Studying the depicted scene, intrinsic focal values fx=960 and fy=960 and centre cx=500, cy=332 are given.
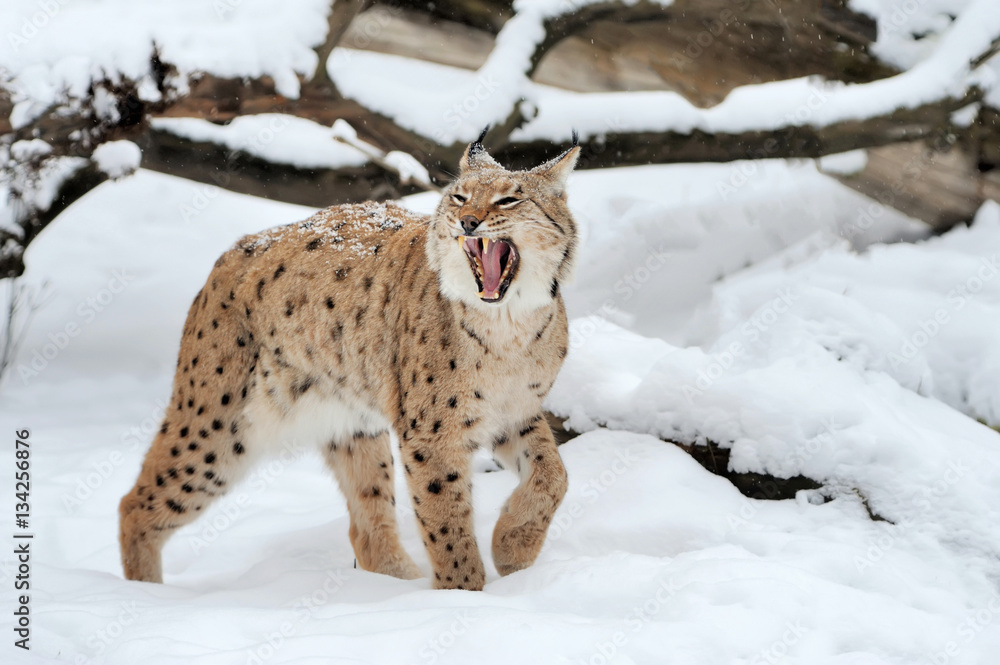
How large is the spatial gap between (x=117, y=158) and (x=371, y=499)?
3.60 meters

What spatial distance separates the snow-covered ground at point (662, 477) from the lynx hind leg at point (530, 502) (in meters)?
0.27

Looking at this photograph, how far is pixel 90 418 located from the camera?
24.2 feet

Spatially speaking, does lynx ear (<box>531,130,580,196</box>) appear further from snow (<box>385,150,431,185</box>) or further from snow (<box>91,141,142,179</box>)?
snow (<box>91,141,142,179</box>)

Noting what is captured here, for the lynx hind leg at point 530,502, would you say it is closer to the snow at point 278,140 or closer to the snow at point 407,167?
the snow at point 407,167

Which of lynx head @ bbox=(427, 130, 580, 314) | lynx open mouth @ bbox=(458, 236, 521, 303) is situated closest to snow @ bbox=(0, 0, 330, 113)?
lynx head @ bbox=(427, 130, 580, 314)

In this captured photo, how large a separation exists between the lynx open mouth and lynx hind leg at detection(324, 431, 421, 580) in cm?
158

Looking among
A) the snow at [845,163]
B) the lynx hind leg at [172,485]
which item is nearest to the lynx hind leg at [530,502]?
the lynx hind leg at [172,485]

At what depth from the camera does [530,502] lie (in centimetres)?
431

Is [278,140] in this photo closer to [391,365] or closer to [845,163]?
[391,365]

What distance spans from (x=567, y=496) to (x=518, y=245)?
1650 mm

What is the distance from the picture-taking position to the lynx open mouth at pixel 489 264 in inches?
150

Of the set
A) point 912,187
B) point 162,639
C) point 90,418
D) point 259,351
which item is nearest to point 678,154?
point 912,187

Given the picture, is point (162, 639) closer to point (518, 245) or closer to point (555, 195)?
point (518, 245)

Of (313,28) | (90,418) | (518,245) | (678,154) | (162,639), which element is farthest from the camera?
(678,154)
